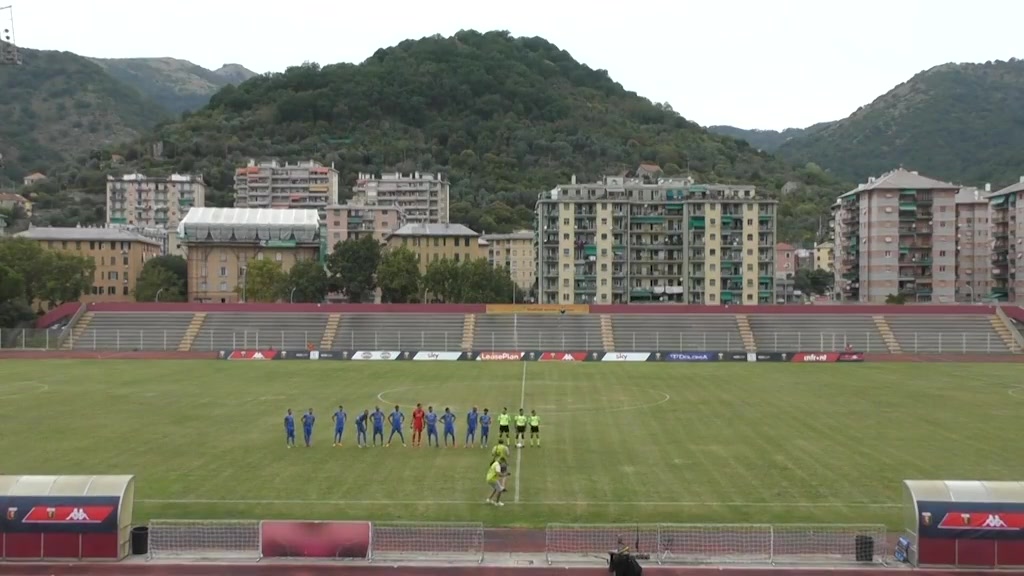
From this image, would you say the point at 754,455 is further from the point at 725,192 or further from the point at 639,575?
the point at 725,192

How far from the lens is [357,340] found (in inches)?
3066

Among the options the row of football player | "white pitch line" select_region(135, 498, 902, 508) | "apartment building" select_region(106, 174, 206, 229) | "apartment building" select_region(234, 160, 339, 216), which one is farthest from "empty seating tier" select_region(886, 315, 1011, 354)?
"apartment building" select_region(106, 174, 206, 229)

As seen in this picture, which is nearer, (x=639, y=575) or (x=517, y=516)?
(x=639, y=575)

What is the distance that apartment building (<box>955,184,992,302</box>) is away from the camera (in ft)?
403

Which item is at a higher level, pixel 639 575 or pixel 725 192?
pixel 725 192

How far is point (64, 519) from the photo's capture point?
17.7 metres

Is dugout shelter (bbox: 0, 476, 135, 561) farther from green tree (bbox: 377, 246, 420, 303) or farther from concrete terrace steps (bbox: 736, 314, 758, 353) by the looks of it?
green tree (bbox: 377, 246, 420, 303)

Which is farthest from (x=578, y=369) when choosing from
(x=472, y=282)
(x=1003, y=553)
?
(x=1003, y=553)

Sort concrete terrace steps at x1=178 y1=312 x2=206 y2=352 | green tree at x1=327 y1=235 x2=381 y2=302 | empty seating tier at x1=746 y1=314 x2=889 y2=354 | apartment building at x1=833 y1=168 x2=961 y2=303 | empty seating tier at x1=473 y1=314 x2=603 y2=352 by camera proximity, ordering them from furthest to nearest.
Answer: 1. apartment building at x1=833 y1=168 x2=961 y2=303
2. green tree at x1=327 y1=235 x2=381 y2=302
3. empty seating tier at x1=473 y1=314 x2=603 y2=352
4. concrete terrace steps at x1=178 y1=312 x2=206 y2=352
5. empty seating tier at x1=746 y1=314 x2=889 y2=354

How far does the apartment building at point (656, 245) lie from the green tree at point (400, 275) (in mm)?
17856

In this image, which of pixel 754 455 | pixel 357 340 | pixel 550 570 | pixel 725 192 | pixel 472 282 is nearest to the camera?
pixel 550 570

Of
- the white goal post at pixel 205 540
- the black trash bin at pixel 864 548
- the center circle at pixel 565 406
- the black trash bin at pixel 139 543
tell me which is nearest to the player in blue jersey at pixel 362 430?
the center circle at pixel 565 406

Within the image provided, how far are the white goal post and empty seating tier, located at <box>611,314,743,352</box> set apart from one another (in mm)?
55948

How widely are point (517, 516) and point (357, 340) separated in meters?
58.2
